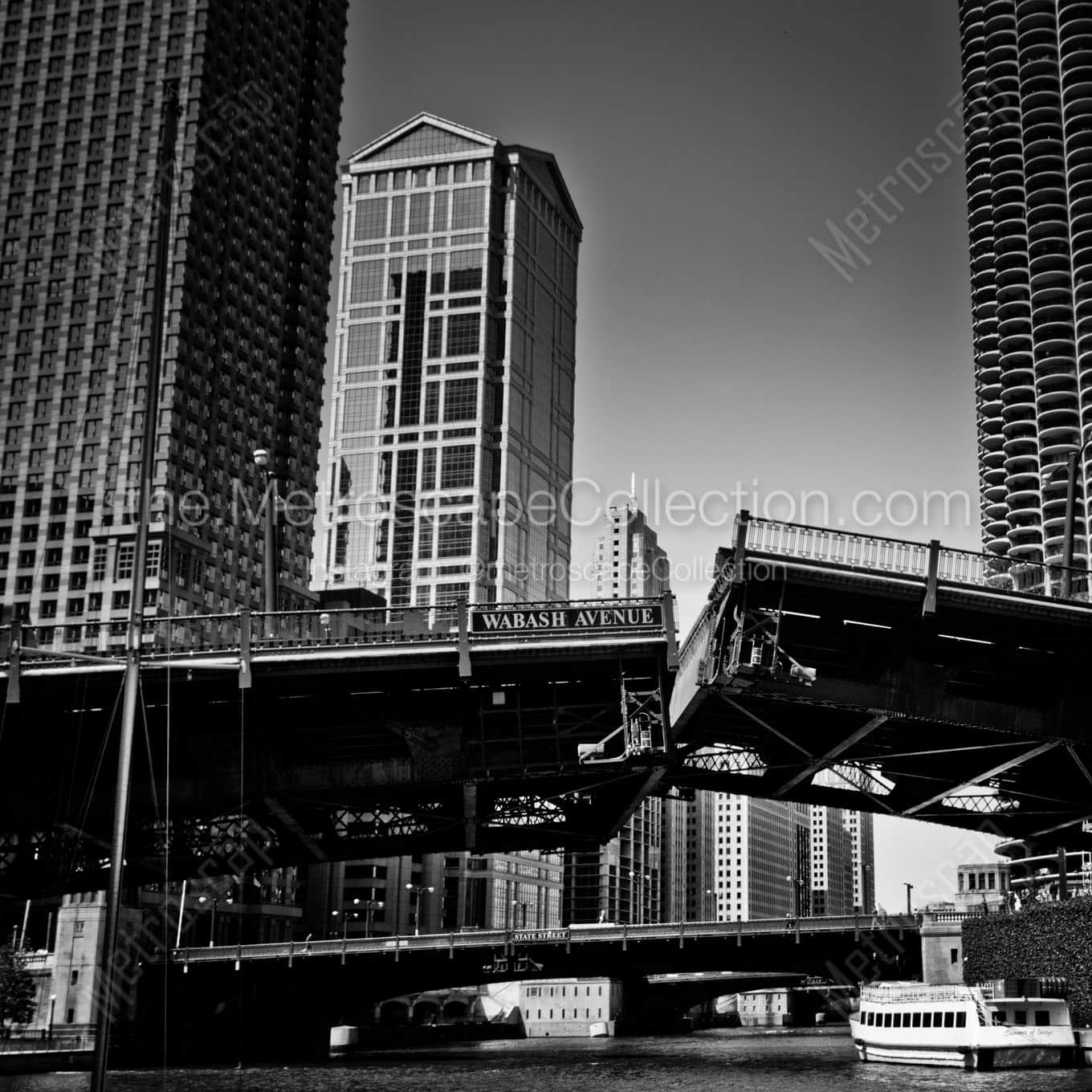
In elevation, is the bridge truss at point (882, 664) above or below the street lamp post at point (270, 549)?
below

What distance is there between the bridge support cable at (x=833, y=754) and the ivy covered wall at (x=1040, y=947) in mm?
15081

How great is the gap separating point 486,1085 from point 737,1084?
11481 millimetres

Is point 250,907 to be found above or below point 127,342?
below

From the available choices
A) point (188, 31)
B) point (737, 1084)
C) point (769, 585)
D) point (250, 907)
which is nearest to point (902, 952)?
point (737, 1084)

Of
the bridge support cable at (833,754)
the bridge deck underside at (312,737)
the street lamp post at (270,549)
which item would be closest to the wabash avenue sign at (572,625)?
the bridge deck underside at (312,737)

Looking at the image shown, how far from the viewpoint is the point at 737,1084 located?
222 ft

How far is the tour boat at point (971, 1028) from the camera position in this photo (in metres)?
66.7

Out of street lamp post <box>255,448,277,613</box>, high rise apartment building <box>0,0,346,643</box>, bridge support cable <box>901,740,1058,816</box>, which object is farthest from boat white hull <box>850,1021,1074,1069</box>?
high rise apartment building <box>0,0,346,643</box>

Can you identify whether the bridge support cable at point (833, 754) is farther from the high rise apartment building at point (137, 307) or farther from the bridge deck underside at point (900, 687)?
the high rise apartment building at point (137, 307)

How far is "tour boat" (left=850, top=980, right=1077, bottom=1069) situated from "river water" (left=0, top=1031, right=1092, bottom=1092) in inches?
39.9

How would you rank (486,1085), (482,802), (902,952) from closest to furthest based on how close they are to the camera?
1. (482,802)
2. (486,1085)
3. (902,952)

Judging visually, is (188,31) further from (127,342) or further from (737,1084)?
(737,1084)

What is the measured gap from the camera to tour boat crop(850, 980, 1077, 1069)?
6669 cm

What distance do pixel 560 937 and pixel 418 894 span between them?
99.0 m
